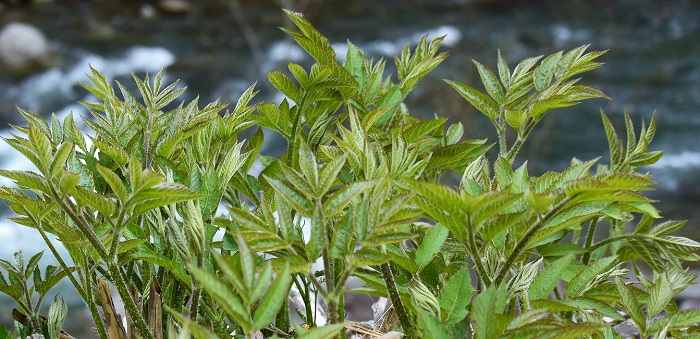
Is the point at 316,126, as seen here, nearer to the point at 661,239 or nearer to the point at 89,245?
the point at 89,245

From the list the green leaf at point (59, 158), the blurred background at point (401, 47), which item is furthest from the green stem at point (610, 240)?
the blurred background at point (401, 47)

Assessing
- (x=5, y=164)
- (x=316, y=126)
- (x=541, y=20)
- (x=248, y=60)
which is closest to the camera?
(x=316, y=126)

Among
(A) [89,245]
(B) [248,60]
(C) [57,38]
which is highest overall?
(C) [57,38]

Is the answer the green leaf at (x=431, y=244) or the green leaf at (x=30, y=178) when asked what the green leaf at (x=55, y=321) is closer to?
the green leaf at (x=30, y=178)

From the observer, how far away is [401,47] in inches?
282

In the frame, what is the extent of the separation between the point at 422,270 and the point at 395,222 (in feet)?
0.59

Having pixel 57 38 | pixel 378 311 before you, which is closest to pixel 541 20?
pixel 57 38

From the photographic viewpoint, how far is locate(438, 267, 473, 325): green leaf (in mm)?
548

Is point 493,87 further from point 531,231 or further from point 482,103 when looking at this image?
point 531,231

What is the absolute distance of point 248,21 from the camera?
788 cm

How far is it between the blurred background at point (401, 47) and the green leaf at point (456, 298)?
4559mm

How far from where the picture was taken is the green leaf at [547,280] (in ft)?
1.87

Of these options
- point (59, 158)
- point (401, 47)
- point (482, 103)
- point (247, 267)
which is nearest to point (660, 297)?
point (482, 103)

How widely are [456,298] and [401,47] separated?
676 cm
